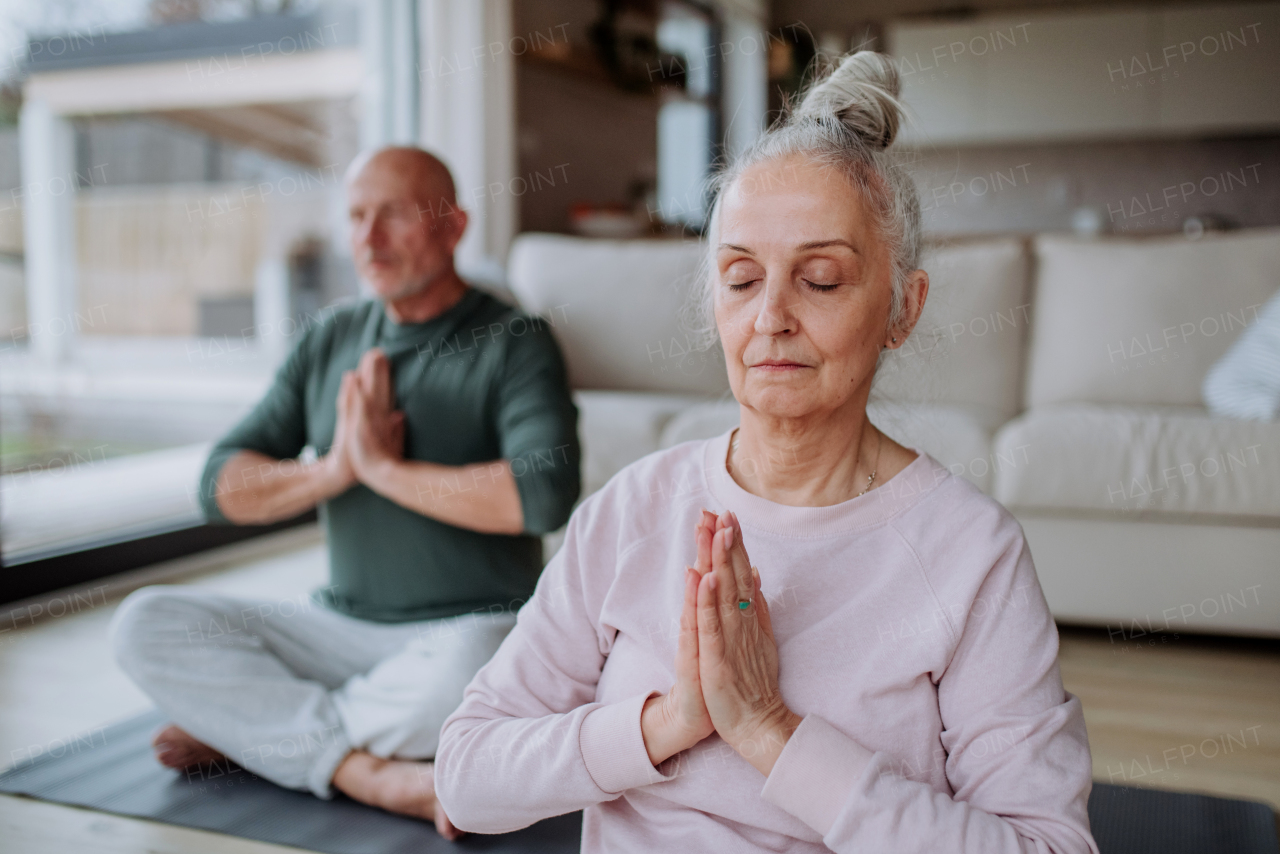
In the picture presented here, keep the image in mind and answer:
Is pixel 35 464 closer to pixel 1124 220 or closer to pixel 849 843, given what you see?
pixel 849 843

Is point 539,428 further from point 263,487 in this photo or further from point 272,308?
point 272,308

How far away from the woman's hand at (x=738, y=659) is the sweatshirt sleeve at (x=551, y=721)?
95 mm

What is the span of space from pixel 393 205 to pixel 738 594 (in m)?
1.19

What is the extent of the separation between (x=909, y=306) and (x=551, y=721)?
531mm

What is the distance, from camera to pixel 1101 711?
7.19 feet

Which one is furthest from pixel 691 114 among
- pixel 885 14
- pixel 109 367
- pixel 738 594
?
pixel 738 594

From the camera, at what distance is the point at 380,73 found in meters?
4.28

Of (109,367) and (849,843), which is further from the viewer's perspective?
(109,367)

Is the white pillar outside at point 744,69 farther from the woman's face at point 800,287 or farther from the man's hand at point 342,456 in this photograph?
the woman's face at point 800,287

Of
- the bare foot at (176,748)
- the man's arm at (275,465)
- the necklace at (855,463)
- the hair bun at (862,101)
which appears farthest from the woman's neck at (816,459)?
the bare foot at (176,748)

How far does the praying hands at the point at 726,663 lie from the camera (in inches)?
33.2

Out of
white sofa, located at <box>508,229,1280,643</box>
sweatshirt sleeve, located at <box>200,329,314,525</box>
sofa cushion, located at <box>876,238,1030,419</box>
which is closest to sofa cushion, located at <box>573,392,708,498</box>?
white sofa, located at <box>508,229,1280,643</box>

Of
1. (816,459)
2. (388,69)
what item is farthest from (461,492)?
(388,69)

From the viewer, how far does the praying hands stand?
2.77 feet
